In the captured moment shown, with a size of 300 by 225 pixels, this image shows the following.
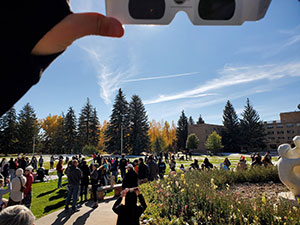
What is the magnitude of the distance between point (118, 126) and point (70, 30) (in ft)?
149

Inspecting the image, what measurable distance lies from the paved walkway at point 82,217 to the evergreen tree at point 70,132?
50480mm

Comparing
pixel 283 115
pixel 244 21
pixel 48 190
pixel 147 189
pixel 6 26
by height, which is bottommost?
pixel 48 190

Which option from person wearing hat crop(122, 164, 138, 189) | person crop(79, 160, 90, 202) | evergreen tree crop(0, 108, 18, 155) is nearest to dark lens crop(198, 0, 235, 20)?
person wearing hat crop(122, 164, 138, 189)

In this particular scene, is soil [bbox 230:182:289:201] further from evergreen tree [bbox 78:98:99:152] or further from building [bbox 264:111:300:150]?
building [bbox 264:111:300:150]

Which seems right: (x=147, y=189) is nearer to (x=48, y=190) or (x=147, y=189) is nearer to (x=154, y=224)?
(x=154, y=224)

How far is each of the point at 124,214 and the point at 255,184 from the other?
8635 mm

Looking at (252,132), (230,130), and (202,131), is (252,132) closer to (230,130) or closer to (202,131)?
(230,130)

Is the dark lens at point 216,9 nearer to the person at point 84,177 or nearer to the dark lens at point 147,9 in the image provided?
the dark lens at point 147,9

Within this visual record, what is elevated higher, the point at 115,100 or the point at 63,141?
the point at 115,100

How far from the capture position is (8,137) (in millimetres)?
49250

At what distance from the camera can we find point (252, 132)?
5412cm

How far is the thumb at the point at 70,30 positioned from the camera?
2.04 feet

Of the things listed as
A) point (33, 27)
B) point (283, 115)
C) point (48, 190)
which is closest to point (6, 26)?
point (33, 27)

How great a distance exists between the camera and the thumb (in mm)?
621
